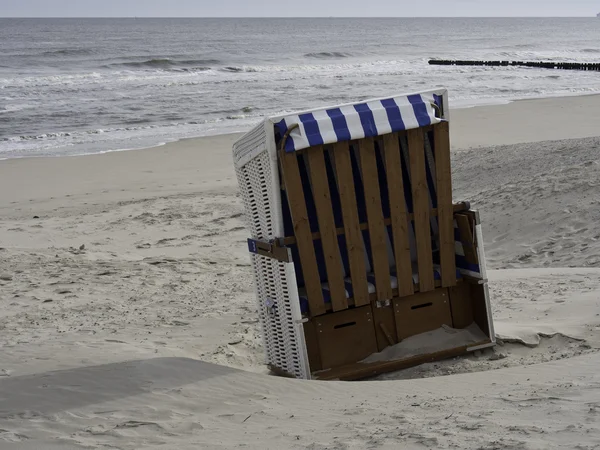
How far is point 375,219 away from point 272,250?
0.80 m

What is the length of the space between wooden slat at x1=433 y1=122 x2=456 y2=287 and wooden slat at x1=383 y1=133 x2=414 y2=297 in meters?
0.31

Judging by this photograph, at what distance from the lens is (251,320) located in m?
7.93

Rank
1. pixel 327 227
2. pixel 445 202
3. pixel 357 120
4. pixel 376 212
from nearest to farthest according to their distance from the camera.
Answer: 1. pixel 357 120
2. pixel 327 227
3. pixel 376 212
4. pixel 445 202

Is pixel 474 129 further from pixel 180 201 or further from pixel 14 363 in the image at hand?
pixel 14 363

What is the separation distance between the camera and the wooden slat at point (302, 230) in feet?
18.6

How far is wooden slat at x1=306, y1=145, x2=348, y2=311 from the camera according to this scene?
5801mm

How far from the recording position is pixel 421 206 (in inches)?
244

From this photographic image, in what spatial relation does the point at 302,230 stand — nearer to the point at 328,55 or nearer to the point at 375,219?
the point at 375,219

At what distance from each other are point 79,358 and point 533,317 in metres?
3.81

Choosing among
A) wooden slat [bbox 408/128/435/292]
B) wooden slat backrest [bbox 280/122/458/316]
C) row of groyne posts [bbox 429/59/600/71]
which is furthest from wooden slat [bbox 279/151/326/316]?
row of groyne posts [bbox 429/59/600/71]

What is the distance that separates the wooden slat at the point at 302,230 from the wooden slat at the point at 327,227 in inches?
3.7

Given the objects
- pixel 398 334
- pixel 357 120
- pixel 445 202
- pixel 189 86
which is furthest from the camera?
pixel 189 86

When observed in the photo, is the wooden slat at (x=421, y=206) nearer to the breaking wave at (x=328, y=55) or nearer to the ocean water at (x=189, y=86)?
the ocean water at (x=189, y=86)

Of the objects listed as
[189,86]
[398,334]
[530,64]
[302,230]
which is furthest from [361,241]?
[530,64]
